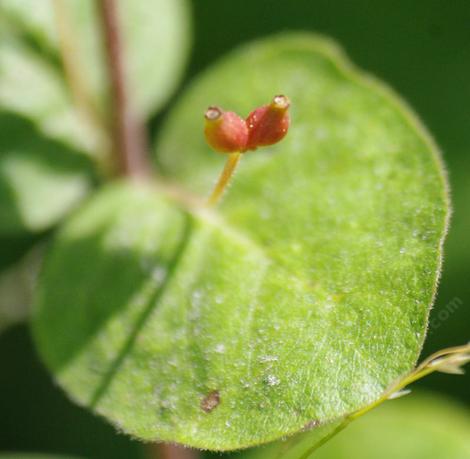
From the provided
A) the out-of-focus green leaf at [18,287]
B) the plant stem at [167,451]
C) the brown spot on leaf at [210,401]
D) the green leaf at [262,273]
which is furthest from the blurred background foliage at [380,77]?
the brown spot on leaf at [210,401]

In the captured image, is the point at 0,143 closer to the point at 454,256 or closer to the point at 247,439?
the point at 247,439

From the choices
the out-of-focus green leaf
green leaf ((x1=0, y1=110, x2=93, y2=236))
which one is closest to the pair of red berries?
green leaf ((x1=0, y1=110, x2=93, y2=236))

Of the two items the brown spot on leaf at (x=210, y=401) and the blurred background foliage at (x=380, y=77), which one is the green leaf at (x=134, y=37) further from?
the brown spot on leaf at (x=210, y=401)

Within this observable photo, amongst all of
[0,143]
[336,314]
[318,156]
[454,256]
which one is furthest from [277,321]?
[454,256]

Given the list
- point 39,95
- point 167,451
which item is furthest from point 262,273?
point 39,95

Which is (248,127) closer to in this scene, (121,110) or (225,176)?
(225,176)

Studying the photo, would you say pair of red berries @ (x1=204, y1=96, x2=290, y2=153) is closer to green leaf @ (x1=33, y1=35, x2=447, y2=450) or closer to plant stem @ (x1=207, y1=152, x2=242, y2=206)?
plant stem @ (x1=207, y1=152, x2=242, y2=206)

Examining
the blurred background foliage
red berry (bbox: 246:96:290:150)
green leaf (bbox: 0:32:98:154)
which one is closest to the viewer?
red berry (bbox: 246:96:290:150)
